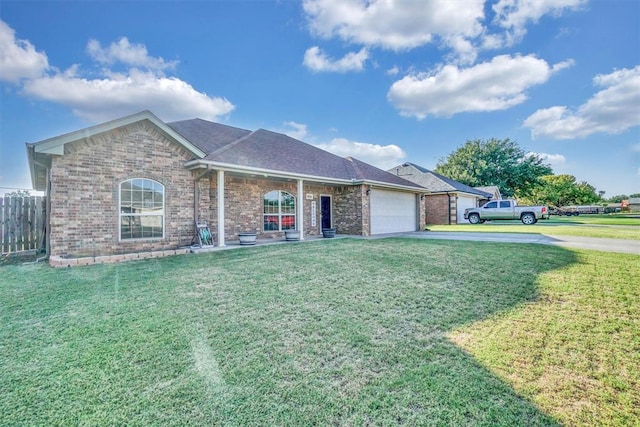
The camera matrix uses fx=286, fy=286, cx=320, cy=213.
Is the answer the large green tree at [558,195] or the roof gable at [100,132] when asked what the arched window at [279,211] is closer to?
the roof gable at [100,132]

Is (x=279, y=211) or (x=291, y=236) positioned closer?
(x=291, y=236)

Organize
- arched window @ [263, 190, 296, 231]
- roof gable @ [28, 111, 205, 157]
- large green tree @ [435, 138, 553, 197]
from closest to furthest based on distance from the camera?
roof gable @ [28, 111, 205, 157] → arched window @ [263, 190, 296, 231] → large green tree @ [435, 138, 553, 197]

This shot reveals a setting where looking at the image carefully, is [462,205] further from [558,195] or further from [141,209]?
[558,195]

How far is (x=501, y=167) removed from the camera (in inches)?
1547

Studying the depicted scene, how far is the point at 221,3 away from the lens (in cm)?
1006

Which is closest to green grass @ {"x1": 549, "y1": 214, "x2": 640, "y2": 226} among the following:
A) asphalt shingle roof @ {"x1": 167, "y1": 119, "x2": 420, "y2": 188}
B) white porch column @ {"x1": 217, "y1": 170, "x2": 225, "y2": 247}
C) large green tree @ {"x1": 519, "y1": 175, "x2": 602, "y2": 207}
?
asphalt shingle roof @ {"x1": 167, "y1": 119, "x2": 420, "y2": 188}

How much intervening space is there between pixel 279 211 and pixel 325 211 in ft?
9.77

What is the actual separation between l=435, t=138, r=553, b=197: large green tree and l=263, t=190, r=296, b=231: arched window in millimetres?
32792

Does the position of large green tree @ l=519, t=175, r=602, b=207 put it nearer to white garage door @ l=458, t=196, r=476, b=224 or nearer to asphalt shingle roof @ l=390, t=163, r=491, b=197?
white garage door @ l=458, t=196, r=476, b=224

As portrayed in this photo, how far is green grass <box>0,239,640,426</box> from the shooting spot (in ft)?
7.52

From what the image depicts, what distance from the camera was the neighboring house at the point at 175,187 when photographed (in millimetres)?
7887

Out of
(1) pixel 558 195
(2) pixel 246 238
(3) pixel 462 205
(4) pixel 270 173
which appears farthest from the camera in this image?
(1) pixel 558 195

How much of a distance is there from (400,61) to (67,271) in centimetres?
1573

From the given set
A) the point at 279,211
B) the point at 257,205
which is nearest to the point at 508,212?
the point at 279,211
